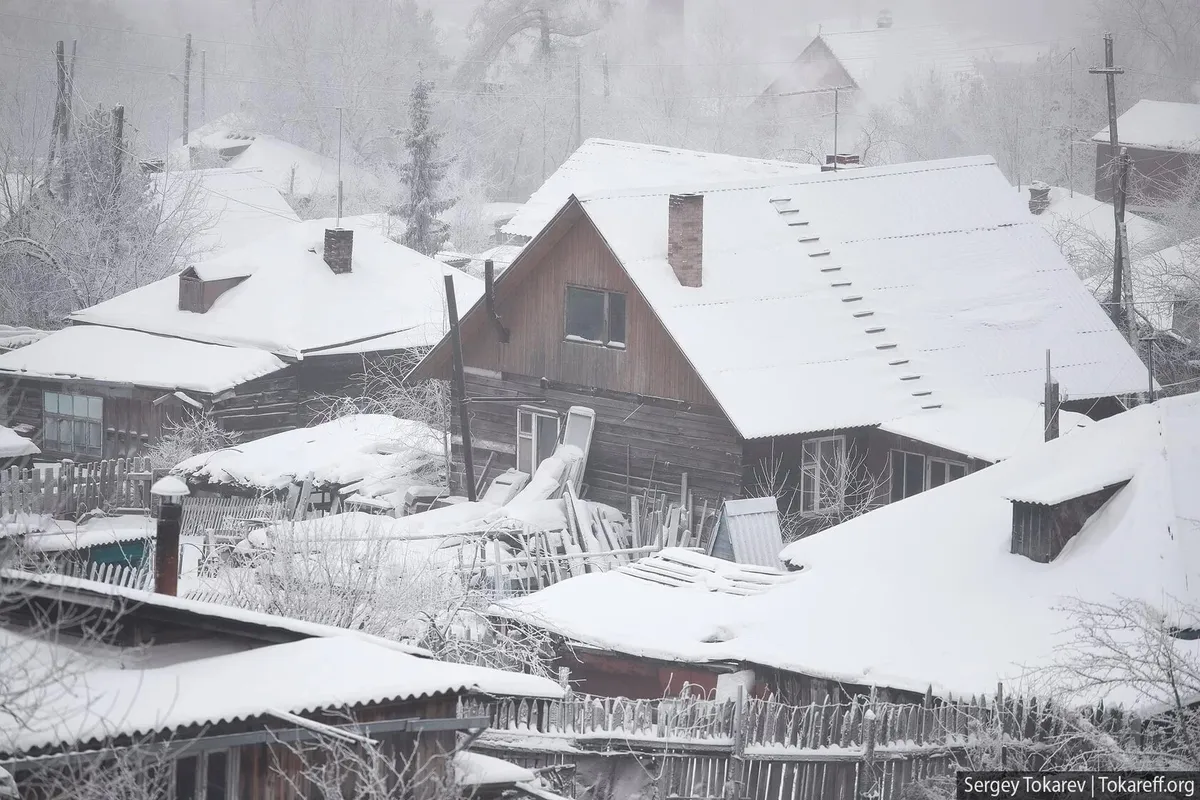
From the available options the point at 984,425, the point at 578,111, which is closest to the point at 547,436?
the point at 984,425

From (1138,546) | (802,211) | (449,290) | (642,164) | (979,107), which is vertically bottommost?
(1138,546)

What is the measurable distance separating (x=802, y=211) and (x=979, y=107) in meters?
54.5

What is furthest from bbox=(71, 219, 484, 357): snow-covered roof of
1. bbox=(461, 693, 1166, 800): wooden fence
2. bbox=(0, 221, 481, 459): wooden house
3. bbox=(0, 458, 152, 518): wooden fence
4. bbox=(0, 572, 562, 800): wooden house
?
bbox=(0, 572, 562, 800): wooden house

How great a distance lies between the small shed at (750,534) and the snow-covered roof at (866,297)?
1.60 meters

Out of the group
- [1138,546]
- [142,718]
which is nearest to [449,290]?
[1138,546]

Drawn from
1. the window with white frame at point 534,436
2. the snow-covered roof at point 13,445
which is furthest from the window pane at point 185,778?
the snow-covered roof at point 13,445

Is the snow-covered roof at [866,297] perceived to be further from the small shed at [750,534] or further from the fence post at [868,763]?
the fence post at [868,763]

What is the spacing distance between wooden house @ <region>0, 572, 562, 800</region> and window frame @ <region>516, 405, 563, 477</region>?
14.8 meters

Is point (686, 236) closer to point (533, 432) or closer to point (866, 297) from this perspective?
point (866, 297)

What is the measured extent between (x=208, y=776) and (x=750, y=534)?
1139 centimetres

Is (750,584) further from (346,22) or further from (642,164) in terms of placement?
(346,22)

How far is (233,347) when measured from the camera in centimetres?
3294

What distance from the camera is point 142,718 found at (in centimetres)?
886

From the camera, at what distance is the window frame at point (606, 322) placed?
2384cm
